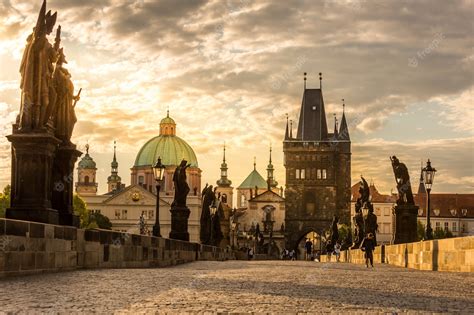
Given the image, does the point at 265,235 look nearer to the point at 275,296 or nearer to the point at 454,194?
the point at 454,194

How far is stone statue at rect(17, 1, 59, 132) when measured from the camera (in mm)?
13547

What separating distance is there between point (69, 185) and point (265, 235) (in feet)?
467

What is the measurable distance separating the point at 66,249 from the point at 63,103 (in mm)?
3550

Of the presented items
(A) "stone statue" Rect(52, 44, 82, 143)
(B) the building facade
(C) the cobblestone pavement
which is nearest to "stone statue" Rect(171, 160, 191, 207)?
(A) "stone statue" Rect(52, 44, 82, 143)

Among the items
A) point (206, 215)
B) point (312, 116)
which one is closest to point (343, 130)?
point (312, 116)

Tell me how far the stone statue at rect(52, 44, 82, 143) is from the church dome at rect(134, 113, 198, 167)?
144666 millimetres

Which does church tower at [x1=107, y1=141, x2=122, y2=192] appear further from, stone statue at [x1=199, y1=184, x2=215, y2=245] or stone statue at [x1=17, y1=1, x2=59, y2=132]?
stone statue at [x1=17, y1=1, x2=59, y2=132]

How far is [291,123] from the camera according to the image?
15625cm

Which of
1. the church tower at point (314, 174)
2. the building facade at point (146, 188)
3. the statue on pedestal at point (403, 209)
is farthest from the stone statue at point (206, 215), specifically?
the church tower at point (314, 174)

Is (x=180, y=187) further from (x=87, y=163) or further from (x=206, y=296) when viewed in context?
(x=87, y=163)

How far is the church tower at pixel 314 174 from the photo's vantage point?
143m

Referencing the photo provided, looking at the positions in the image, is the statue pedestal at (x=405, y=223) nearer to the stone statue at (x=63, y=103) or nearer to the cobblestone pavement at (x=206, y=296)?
the stone statue at (x=63, y=103)

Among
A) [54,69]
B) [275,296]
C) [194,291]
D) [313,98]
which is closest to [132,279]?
[194,291]

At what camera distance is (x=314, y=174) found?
5748 inches
